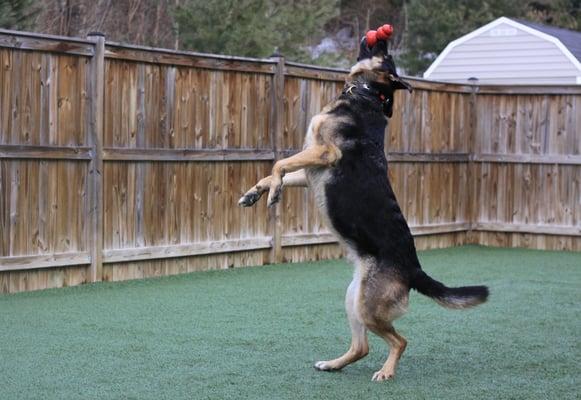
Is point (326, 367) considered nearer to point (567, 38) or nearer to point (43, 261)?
point (43, 261)

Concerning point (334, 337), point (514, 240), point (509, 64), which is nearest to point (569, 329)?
point (334, 337)

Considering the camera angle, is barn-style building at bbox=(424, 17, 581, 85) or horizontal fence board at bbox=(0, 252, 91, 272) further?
barn-style building at bbox=(424, 17, 581, 85)

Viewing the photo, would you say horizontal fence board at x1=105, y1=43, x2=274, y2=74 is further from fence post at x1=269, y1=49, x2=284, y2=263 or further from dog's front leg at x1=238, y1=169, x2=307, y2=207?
dog's front leg at x1=238, y1=169, x2=307, y2=207

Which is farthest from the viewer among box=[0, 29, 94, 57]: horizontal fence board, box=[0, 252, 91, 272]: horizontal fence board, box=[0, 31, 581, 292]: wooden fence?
box=[0, 31, 581, 292]: wooden fence

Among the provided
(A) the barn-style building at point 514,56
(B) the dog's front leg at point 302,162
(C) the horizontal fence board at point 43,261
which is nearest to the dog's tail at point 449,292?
(B) the dog's front leg at point 302,162

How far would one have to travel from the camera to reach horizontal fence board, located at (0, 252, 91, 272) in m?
8.36

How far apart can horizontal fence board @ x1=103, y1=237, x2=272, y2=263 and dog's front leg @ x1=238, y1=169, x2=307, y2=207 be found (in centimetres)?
368

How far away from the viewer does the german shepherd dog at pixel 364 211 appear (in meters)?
5.70

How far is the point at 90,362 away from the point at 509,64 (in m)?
14.7

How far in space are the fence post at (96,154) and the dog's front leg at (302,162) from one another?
3.75m

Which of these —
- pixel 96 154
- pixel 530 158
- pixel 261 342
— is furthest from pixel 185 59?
pixel 530 158

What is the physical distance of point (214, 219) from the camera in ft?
34.2

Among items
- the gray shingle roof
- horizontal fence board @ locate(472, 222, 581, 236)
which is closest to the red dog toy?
horizontal fence board @ locate(472, 222, 581, 236)

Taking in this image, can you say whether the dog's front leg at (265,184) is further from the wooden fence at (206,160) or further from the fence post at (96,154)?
the fence post at (96,154)
